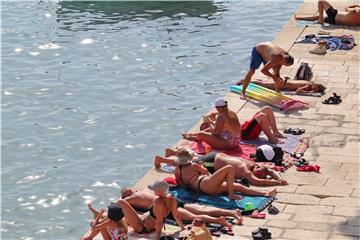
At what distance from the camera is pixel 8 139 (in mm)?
21047

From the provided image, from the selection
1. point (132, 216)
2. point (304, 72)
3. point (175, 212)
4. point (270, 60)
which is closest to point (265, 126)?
point (270, 60)

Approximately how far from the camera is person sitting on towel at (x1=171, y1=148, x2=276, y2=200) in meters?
14.8

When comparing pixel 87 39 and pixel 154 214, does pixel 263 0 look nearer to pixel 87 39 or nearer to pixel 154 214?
pixel 87 39

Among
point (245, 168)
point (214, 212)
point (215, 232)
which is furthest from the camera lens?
point (245, 168)

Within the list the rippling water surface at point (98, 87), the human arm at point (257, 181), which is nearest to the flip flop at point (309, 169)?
the human arm at point (257, 181)

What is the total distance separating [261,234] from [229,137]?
11.1 ft

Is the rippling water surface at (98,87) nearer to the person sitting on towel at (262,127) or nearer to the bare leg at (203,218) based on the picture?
the person sitting on towel at (262,127)

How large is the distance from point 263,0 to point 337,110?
48.4 ft

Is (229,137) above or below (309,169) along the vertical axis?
above

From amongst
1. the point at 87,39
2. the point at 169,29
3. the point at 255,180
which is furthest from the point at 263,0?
the point at 255,180

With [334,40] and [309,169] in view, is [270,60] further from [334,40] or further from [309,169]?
[334,40]

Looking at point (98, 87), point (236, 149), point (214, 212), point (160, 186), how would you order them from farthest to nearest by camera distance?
1. point (98, 87)
2. point (236, 149)
3. point (214, 212)
4. point (160, 186)

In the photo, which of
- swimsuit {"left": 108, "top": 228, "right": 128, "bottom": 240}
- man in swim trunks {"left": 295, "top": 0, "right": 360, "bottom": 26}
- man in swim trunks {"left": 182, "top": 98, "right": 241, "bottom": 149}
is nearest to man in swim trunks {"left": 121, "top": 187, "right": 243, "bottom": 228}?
swimsuit {"left": 108, "top": 228, "right": 128, "bottom": 240}

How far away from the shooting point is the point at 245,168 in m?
15.4
